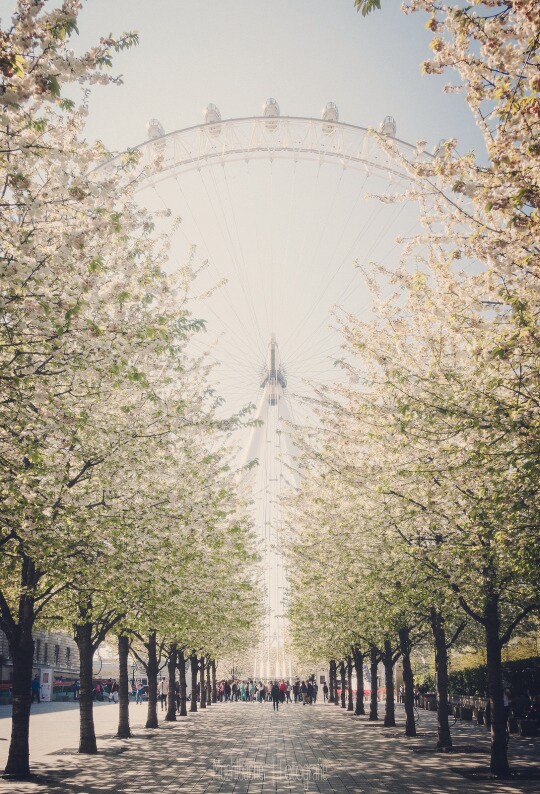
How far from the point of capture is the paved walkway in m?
14.5

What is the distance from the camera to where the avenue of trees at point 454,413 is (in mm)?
7242

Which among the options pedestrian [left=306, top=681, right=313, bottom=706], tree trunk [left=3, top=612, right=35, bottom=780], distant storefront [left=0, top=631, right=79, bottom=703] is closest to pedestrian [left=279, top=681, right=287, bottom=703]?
pedestrian [left=306, top=681, right=313, bottom=706]

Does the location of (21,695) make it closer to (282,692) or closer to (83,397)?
(83,397)

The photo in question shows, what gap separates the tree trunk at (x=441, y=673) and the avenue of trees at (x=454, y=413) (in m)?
0.06

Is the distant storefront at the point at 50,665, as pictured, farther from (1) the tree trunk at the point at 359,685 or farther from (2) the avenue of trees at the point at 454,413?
(2) the avenue of trees at the point at 454,413

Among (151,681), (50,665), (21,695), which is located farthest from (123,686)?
(50,665)

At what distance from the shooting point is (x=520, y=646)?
129 ft

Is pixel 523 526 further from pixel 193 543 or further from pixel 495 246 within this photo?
pixel 193 543

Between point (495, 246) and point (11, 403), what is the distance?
7461mm

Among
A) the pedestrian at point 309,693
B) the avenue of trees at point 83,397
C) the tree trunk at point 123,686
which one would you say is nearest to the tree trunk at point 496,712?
the avenue of trees at point 83,397

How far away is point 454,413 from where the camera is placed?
10.3 metres

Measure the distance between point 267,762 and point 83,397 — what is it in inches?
526

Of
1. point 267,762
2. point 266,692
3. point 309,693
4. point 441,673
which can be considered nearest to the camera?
point 267,762

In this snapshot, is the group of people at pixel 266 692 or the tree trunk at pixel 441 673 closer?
the tree trunk at pixel 441 673
